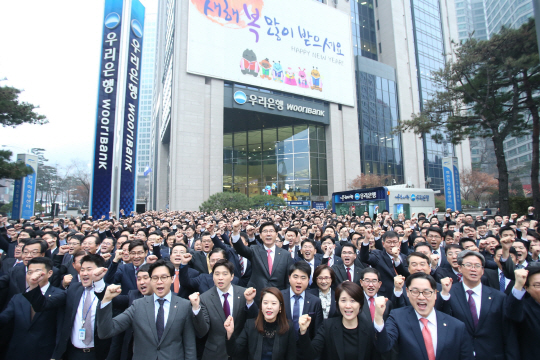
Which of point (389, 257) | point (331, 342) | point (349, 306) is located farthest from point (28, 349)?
point (389, 257)

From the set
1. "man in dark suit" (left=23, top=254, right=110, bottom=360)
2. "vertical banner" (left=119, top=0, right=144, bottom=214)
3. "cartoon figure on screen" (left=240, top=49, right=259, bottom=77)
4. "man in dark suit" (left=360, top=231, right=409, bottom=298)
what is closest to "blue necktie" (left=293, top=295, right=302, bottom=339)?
"man in dark suit" (left=360, top=231, right=409, bottom=298)

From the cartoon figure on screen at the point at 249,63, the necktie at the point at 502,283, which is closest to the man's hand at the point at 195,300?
the necktie at the point at 502,283

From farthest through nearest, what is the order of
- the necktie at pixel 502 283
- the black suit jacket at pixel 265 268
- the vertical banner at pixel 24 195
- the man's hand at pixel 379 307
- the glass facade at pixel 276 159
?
the glass facade at pixel 276 159, the vertical banner at pixel 24 195, the black suit jacket at pixel 265 268, the necktie at pixel 502 283, the man's hand at pixel 379 307

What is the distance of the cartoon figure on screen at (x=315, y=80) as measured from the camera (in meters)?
34.7

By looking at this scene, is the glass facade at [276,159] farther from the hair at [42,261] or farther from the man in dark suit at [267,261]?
the hair at [42,261]

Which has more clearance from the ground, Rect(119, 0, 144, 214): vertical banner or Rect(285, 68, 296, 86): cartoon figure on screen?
Rect(285, 68, 296, 86): cartoon figure on screen

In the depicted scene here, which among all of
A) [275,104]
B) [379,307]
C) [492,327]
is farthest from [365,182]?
[379,307]

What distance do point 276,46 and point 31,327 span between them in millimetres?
33360

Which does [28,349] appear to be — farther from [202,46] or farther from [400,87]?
[400,87]

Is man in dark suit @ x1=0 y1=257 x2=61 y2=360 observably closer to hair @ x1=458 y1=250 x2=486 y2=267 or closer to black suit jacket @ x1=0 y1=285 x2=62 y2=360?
black suit jacket @ x1=0 y1=285 x2=62 y2=360

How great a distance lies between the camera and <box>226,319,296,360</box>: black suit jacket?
9.98 ft

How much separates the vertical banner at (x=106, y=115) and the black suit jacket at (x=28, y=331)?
50.5 ft

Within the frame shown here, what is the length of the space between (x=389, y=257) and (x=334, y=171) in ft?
Result: 102

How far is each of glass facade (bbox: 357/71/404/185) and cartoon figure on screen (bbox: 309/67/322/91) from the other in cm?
777
